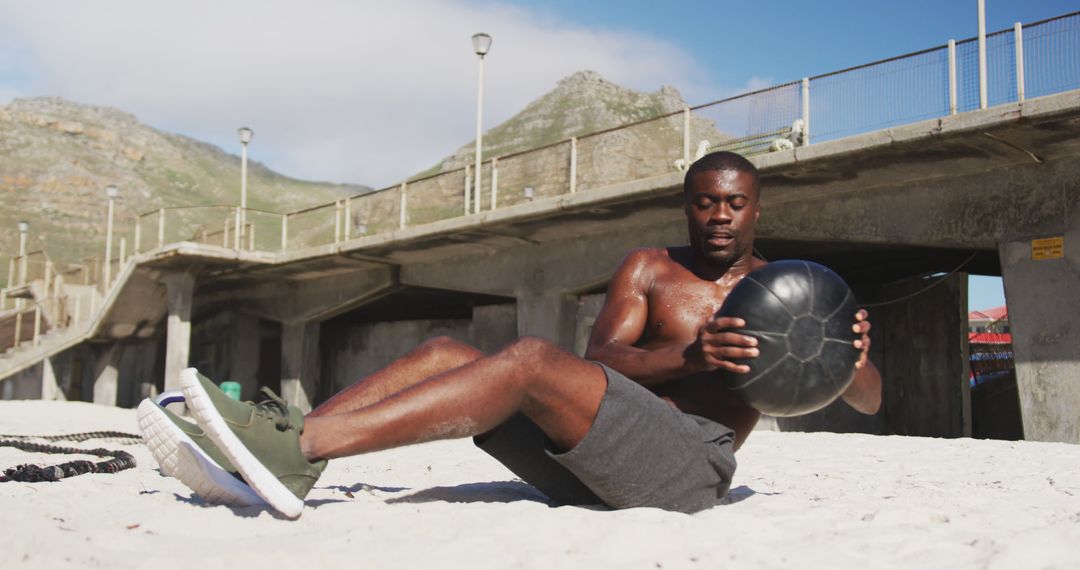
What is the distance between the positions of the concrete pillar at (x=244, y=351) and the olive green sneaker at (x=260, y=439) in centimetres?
2392

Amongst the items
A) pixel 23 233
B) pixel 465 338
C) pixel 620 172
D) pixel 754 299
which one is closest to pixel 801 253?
pixel 620 172

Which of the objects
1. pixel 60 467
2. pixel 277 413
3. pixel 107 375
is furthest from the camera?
pixel 107 375

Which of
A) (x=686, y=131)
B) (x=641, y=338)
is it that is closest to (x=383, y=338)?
(x=686, y=131)

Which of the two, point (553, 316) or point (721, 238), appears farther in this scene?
point (553, 316)

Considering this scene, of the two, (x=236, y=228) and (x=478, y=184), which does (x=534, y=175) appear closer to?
(x=478, y=184)

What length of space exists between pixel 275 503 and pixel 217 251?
1774 cm

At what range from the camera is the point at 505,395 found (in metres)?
3.12

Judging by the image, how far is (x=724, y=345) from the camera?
3.21 meters

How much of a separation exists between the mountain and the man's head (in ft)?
27.8

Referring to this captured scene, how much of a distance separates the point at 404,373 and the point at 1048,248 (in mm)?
9127

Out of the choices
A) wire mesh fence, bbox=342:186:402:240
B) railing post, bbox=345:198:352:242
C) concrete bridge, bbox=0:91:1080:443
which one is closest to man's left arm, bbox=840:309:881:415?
concrete bridge, bbox=0:91:1080:443

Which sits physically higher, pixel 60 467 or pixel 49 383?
pixel 60 467

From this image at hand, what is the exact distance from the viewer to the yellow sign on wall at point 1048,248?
10.1 meters

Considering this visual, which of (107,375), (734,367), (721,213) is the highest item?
(721,213)
